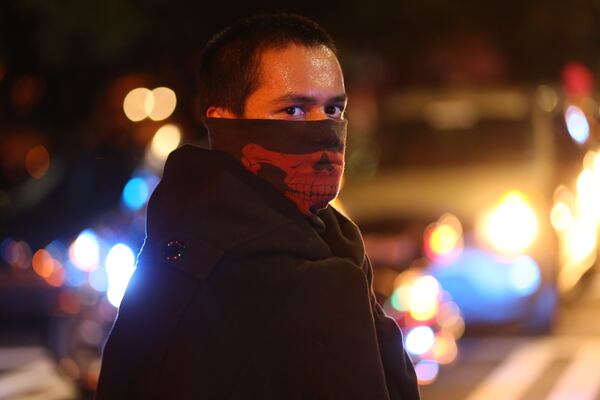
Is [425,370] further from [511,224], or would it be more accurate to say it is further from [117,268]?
[511,224]

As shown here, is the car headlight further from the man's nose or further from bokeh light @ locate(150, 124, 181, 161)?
the man's nose

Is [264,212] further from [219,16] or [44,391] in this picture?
[219,16]

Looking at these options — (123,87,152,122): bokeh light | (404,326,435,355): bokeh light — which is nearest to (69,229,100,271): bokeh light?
(404,326,435,355): bokeh light

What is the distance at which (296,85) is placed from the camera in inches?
92.7

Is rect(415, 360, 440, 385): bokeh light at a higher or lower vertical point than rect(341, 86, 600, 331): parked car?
lower

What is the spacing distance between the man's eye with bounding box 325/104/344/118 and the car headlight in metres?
9.64

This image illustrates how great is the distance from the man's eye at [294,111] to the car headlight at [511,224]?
9721 mm

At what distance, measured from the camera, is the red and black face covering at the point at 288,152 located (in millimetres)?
2393

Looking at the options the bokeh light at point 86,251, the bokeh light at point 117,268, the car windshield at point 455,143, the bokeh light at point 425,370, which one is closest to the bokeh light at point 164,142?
the bokeh light at point 86,251

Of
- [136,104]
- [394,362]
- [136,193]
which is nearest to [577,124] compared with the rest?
[136,104]

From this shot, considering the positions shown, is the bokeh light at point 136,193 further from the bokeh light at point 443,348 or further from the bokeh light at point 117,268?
the bokeh light at point 443,348

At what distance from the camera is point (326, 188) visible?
243 cm

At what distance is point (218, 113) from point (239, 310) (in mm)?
447

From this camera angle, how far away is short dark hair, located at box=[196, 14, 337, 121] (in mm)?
2367
